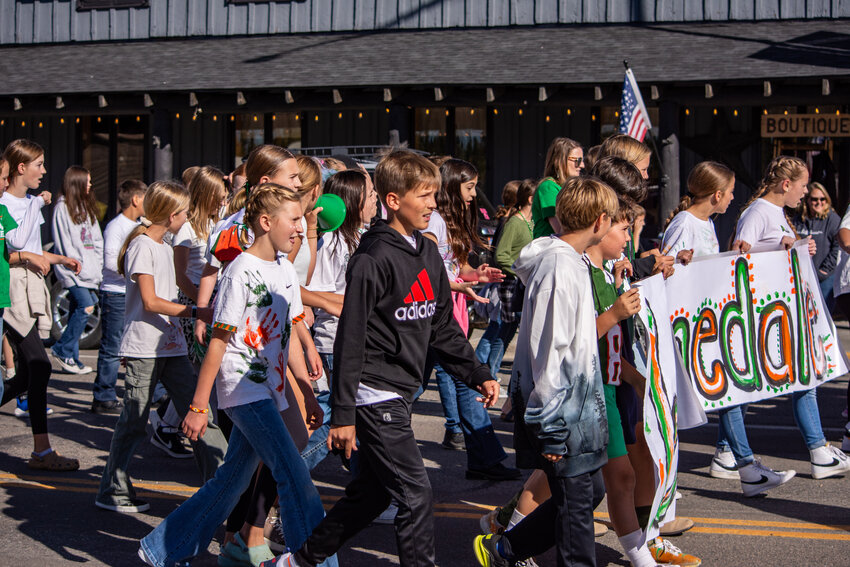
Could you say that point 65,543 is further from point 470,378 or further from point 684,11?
point 684,11

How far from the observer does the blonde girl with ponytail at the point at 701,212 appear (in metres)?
6.50

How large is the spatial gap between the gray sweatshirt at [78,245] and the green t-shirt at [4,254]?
352cm

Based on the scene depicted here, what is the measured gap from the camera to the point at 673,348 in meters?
5.55

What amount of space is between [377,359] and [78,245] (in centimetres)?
685

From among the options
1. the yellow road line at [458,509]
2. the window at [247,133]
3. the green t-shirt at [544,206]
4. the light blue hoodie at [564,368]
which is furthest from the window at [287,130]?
the light blue hoodie at [564,368]

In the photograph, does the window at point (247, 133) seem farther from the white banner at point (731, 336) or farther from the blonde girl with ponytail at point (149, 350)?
the white banner at point (731, 336)

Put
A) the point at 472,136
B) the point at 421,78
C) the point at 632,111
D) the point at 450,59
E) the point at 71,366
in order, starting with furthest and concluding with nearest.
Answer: the point at 472,136 → the point at 450,59 → the point at 421,78 → the point at 632,111 → the point at 71,366

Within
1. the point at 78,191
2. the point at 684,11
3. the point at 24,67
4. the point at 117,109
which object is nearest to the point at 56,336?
the point at 78,191

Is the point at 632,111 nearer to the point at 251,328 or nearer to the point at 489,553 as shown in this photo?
the point at 489,553

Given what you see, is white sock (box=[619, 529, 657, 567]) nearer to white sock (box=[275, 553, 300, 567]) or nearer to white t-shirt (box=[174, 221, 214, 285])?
white sock (box=[275, 553, 300, 567])

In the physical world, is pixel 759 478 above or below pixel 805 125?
below

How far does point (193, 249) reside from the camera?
638cm

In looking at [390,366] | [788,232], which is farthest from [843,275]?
[390,366]

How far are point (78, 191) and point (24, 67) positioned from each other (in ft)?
32.8
